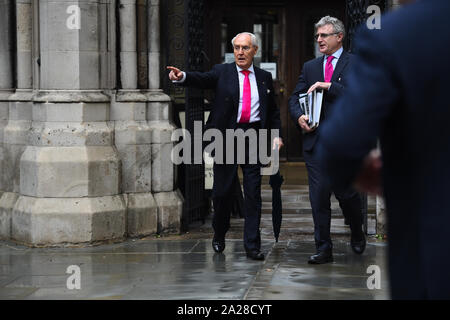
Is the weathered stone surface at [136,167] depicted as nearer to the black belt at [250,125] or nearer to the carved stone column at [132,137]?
the carved stone column at [132,137]

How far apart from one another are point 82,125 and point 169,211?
4.14 ft

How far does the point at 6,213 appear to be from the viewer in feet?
29.6

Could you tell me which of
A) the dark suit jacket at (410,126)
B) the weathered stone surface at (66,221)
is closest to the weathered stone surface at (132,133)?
the weathered stone surface at (66,221)

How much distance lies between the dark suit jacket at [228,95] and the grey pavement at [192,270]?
117 centimetres

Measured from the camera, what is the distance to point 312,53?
16234 millimetres

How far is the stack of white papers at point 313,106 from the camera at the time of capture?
7473 millimetres

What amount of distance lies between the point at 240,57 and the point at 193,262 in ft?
5.86

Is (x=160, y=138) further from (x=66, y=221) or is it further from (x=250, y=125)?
(x=250, y=125)

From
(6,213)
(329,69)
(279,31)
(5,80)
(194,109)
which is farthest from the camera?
(279,31)

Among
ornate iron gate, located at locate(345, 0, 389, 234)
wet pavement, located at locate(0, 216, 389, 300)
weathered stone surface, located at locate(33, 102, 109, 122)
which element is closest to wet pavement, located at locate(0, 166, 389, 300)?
wet pavement, located at locate(0, 216, 389, 300)

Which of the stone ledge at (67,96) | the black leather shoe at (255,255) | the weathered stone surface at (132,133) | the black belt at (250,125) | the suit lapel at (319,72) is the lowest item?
the black leather shoe at (255,255)

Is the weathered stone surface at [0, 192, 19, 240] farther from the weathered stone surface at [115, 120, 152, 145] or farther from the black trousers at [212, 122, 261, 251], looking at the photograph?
the black trousers at [212, 122, 261, 251]

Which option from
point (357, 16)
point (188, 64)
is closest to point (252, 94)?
point (188, 64)
